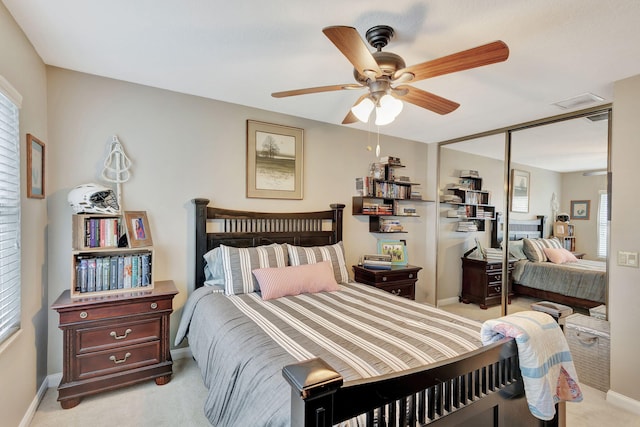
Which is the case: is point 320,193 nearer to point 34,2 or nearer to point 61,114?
point 61,114

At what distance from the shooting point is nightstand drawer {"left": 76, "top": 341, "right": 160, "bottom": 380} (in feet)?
7.00

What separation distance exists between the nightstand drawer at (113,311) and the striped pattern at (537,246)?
142 inches

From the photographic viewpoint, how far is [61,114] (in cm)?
240

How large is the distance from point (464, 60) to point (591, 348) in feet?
8.59

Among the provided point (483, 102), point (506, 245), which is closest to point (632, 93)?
point (483, 102)

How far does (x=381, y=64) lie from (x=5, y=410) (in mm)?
2764

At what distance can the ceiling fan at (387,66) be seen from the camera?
138 cm

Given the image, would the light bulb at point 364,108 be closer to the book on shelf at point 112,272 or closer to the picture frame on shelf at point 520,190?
the book on shelf at point 112,272

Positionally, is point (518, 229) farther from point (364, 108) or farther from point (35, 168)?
point (35, 168)

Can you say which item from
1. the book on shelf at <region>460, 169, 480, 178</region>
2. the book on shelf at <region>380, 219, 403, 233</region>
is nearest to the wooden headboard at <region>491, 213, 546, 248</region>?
the book on shelf at <region>460, 169, 480, 178</region>

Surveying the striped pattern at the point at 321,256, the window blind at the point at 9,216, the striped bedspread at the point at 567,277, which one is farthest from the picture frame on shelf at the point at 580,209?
the window blind at the point at 9,216

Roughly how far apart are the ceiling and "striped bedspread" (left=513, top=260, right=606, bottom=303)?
153 cm

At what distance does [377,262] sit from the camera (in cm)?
358

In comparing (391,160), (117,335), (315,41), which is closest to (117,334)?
(117,335)
